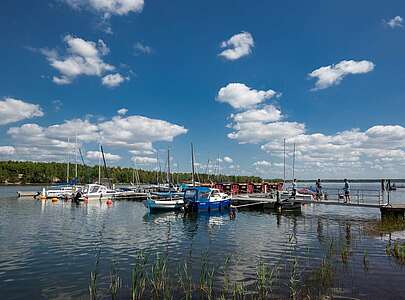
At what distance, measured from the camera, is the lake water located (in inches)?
589

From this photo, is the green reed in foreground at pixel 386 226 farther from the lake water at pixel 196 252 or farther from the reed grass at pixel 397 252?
the reed grass at pixel 397 252

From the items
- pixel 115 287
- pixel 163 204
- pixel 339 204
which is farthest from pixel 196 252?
pixel 163 204

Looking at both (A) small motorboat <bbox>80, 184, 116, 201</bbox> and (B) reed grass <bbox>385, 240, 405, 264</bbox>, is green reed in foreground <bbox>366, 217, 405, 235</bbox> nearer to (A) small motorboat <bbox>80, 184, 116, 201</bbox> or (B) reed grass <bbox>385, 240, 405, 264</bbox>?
(B) reed grass <bbox>385, 240, 405, 264</bbox>

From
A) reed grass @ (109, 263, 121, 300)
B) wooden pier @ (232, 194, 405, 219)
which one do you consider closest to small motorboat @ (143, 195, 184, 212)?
wooden pier @ (232, 194, 405, 219)

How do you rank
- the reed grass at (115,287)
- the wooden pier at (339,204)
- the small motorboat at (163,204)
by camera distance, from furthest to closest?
1. the small motorboat at (163,204)
2. the wooden pier at (339,204)
3. the reed grass at (115,287)

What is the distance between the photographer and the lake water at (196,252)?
15.0 metres

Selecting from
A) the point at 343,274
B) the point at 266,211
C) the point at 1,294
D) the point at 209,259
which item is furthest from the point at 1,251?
the point at 266,211

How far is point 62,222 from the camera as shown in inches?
1459

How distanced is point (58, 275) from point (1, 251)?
8.08 m

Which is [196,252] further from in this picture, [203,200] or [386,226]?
[203,200]

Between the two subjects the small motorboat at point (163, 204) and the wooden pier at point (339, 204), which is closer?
the wooden pier at point (339, 204)

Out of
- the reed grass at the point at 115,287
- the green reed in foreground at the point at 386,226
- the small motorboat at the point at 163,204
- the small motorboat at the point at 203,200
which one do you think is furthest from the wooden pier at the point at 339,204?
the reed grass at the point at 115,287

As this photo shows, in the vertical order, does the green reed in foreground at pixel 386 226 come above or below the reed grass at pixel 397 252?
below

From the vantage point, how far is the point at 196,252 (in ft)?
73.3
